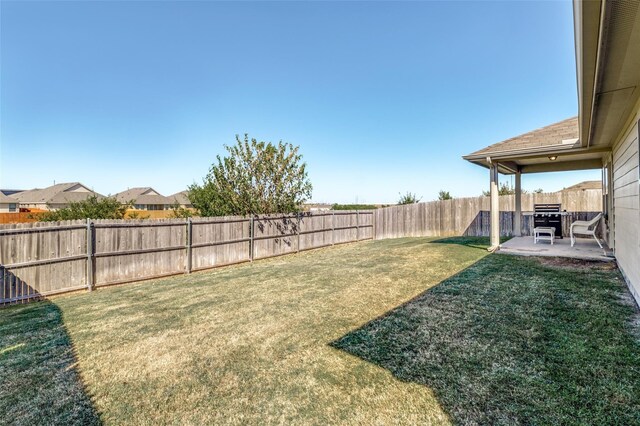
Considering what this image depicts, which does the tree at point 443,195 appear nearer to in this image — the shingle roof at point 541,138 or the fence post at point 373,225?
the fence post at point 373,225

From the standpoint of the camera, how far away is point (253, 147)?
10.9m

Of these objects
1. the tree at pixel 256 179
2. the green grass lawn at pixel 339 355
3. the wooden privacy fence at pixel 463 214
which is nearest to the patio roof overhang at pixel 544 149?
the wooden privacy fence at pixel 463 214

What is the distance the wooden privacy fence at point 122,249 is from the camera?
18.5ft

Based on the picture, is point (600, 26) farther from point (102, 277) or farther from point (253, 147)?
point (253, 147)

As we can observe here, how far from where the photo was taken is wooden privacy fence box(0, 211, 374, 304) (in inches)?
222

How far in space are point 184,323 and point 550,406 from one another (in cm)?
396

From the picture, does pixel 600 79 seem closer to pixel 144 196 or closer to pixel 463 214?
pixel 463 214

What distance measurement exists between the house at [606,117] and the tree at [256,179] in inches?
243

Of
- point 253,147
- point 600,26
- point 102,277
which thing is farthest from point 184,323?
point 253,147

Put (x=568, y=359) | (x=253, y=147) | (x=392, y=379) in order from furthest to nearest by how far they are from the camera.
Answer: (x=253, y=147) → (x=568, y=359) → (x=392, y=379)

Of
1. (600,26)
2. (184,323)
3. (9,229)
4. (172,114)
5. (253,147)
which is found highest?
(172,114)

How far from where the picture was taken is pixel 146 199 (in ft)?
140

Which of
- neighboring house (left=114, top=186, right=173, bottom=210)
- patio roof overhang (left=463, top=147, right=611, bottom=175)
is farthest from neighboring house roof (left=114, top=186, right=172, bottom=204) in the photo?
patio roof overhang (left=463, top=147, right=611, bottom=175)

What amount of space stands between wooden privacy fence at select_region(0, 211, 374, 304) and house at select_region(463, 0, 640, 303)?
23.0 ft
